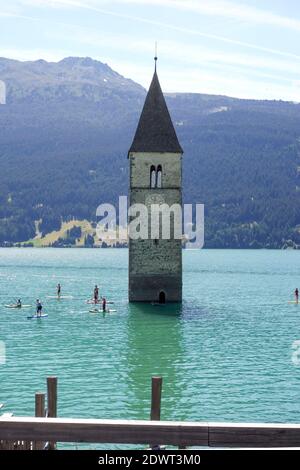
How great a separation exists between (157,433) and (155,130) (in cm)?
5770

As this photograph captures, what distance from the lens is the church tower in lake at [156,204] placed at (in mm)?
64562

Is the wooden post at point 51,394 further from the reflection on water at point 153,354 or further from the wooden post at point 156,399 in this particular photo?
the reflection on water at point 153,354

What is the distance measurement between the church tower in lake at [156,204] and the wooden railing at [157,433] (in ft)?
181

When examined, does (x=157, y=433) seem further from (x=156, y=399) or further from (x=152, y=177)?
(x=152, y=177)

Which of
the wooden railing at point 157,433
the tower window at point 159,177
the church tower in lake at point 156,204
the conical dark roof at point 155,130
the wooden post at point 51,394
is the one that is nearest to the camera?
the wooden railing at point 157,433

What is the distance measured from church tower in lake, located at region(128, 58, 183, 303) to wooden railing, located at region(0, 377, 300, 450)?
55.1 meters

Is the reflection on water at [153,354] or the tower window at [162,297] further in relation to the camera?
the tower window at [162,297]

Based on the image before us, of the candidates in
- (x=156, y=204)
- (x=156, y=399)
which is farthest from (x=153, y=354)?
(x=156, y=399)

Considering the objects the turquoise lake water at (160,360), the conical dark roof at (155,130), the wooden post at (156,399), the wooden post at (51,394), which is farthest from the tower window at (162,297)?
the wooden post at (156,399)

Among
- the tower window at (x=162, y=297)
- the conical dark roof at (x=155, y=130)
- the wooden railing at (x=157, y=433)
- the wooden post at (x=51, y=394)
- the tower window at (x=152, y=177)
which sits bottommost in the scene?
the tower window at (x=162, y=297)

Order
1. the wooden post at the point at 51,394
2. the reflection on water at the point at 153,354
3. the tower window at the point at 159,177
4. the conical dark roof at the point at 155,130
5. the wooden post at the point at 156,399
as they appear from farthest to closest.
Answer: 1. the conical dark roof at the point at 155,130
2. the tower window at the point at 159,177
3. the reflection on water at the point at 153,354
4. the wooden post at the point at 51,394
5. the wooden post at the point at 156,399

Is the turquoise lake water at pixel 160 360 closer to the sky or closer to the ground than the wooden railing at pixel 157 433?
closer to the ground
